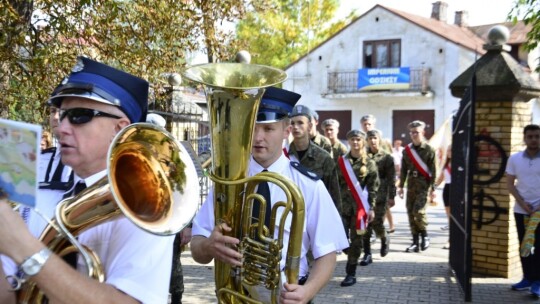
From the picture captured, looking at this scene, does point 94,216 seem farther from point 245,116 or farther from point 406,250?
point 406,250

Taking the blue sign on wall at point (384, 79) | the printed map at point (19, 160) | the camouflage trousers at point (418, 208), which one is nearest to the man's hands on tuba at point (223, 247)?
the printed map at point (19, 160)

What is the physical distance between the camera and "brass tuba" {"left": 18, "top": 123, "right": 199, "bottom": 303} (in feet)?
5.30

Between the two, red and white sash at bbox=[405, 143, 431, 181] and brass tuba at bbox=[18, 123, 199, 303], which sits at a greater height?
brass tuba at bbox=[18, 123, 199, 303]

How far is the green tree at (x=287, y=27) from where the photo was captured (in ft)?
95.6

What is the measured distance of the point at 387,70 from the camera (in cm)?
2947

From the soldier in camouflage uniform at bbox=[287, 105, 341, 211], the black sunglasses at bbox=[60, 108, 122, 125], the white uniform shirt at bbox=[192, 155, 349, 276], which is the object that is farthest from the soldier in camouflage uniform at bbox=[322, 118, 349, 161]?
the black sunglasses at bbox=[60, 108, 122, 125]

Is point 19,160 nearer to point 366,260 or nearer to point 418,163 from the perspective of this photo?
point 366,260

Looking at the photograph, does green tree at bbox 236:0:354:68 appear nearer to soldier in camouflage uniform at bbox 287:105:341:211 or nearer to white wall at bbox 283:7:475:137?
white wall at bbox 283:7:475:137

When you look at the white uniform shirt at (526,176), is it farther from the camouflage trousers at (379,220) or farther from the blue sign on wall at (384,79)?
the blue sign on wall at (384,79)

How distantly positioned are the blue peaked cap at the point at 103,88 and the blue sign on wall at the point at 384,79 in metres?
28.2

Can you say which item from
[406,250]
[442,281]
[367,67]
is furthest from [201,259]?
[367,67]

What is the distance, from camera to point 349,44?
101 feet

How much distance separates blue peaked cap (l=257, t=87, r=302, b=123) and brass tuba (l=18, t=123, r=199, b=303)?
128 cm

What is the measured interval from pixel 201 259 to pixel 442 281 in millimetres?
4762
